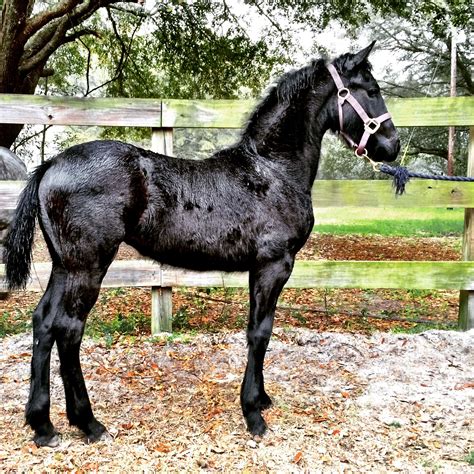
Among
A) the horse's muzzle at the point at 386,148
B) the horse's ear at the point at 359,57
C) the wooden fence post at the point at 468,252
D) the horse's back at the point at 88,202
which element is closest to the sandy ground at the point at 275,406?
the wooden fence post at the point at 468,252

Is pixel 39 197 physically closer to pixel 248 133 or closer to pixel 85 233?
pixel 85 233

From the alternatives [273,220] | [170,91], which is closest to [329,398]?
[273,220]

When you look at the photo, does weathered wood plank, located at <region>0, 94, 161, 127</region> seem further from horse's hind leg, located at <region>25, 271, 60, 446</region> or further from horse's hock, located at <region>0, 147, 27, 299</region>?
horse's hind leg, located at <region>25, 271, 60, 446</region>

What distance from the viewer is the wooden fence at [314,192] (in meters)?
4.08

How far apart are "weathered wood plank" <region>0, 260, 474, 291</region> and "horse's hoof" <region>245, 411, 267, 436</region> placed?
1.58 meters

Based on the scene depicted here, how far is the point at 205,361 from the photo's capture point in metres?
3.97

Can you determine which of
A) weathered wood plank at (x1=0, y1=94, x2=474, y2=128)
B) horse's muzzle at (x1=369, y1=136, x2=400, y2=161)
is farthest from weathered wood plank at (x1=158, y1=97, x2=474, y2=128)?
horse's muzzle at (x1=369, y1=136, x2=400, y2=161)

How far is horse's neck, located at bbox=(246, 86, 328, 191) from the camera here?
3076 mm

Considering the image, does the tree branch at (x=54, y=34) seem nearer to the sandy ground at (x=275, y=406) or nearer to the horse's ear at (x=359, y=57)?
the sandy ground at (x=275, y=406)

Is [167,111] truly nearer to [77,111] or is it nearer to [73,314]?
[77,111]

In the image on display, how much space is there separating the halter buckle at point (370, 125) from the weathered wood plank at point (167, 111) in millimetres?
1351

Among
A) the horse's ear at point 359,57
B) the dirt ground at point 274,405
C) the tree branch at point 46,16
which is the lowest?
the dirt ground at point 274,405

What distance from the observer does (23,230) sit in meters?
2.68

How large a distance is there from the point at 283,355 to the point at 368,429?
4.14 ft
